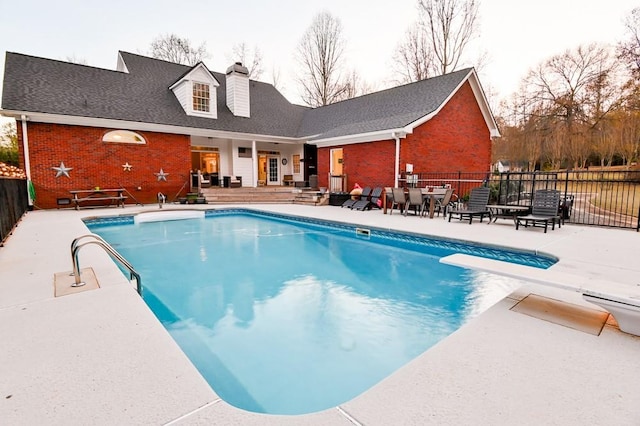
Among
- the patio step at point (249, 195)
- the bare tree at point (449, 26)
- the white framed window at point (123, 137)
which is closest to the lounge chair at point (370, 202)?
the patio step at point (249, 195)

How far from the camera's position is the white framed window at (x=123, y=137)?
43.8ft

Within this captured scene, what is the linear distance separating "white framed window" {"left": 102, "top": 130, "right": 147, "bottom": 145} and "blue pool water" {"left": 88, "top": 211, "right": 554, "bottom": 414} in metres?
6.82

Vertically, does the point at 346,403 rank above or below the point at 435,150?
below

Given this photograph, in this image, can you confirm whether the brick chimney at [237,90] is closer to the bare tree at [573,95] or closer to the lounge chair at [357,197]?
the lounge chair at [357,197]

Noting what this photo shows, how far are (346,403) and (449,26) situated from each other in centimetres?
A: 2410

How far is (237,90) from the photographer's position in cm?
1786

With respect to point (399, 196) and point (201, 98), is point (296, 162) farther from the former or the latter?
point (399, 196)

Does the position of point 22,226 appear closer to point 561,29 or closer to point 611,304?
point 611,304

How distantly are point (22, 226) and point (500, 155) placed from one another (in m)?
30.0

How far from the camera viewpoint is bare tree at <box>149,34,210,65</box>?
2470cm

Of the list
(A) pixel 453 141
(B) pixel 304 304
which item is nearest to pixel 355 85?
(A) pixel 453 141

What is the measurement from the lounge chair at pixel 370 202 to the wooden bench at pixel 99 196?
382 inches

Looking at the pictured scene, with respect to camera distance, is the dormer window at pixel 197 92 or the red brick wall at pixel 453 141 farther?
the dormer window at pixel 197 92

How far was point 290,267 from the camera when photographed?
6.48m
